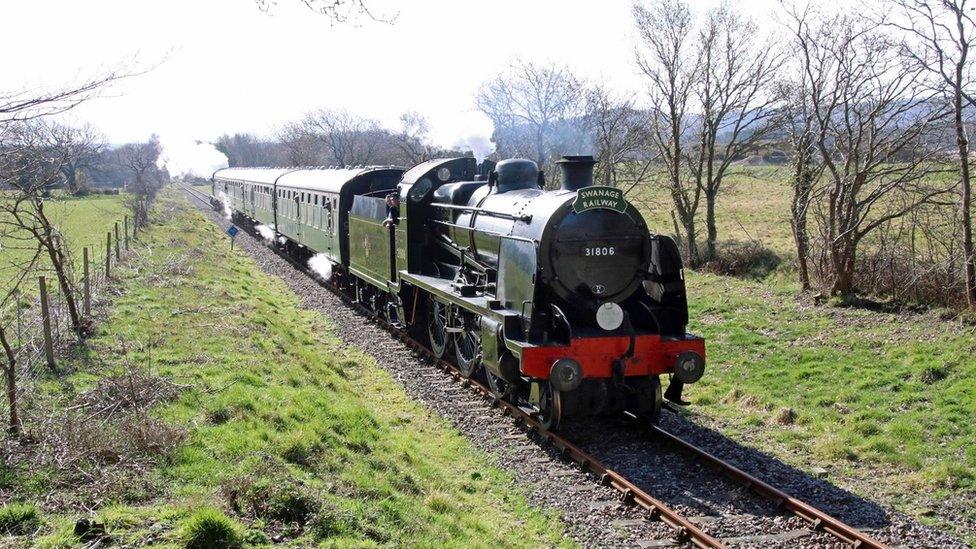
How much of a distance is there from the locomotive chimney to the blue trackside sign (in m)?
0.57

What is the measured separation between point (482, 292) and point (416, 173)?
3.58 meters

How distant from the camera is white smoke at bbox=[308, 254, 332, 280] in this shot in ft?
67.3

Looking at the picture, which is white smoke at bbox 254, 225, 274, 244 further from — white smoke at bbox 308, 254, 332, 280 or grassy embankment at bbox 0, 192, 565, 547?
grassy embankment at bbox 0, 192, 565, 547

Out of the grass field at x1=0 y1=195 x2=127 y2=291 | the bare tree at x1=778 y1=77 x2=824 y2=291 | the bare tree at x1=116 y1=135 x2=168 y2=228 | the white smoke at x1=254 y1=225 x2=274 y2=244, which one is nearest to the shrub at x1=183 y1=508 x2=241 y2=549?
the grass field at x1=0 y1=195 x2=127 y2=291

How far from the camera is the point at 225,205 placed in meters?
46.6

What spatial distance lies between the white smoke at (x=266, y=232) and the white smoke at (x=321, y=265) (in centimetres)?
670

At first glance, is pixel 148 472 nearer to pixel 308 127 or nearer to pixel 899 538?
pixel 899 538

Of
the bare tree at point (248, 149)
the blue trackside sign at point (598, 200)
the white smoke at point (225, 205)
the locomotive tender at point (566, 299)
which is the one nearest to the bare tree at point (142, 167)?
the white smoke at point (225, 205)

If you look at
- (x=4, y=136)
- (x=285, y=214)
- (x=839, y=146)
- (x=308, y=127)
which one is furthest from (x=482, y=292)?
(x=308, y=127)

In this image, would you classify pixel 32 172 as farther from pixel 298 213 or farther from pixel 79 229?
pixel 79 229

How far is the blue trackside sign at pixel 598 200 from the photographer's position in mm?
8289

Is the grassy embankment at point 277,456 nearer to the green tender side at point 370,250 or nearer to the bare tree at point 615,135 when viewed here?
the green tender side at point 370,250

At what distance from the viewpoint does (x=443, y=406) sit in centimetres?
1004

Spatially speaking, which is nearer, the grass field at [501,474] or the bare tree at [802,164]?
the grass field at [501,474]
